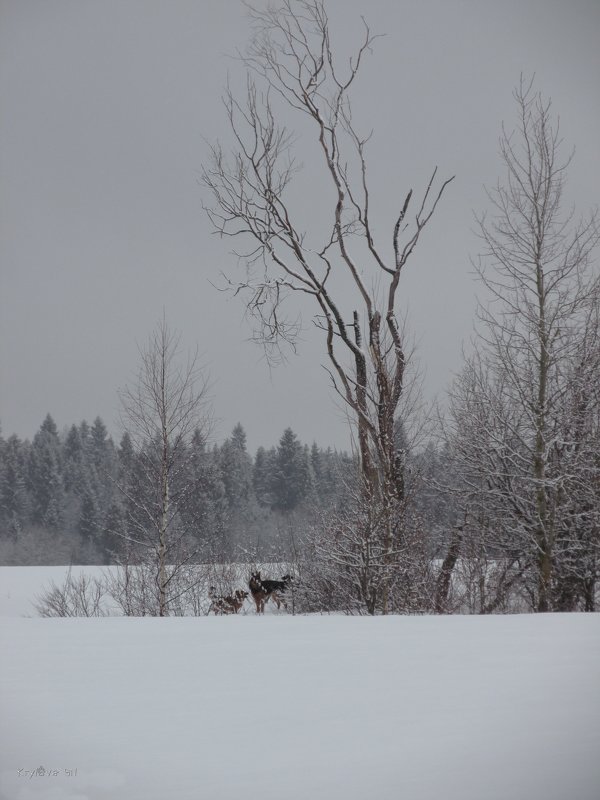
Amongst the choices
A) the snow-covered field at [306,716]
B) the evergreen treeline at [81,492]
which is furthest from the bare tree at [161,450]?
the evergreen treeline at [81,492]

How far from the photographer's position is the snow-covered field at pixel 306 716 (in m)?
2.61

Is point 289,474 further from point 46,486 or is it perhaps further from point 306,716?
point 306,716

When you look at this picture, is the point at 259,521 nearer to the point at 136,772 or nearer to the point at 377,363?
the point at 377,363

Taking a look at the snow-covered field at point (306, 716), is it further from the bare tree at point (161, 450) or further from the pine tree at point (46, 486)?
the pine tree at point (46, 486)

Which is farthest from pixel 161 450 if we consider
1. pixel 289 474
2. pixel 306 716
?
pixel 289 474

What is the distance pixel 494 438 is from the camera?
11766mm

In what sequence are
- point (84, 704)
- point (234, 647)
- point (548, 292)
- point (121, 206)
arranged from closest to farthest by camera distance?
point (84, 704) < point (234, 647) < point (548, 292) < point (121, 206)

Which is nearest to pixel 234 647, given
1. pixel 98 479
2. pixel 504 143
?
pixel 504 143

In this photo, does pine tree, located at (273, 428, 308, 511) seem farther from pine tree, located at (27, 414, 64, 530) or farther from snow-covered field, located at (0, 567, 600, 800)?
snow-covered field, located at (0, 567, 600, 800)

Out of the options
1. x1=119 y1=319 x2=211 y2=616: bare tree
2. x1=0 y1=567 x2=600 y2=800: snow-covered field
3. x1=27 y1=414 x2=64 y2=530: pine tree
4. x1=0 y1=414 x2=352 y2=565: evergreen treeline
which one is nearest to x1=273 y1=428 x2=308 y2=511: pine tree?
x1=0 y1=414 x2=352 y2=565: evergreen treeline

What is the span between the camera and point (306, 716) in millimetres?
3205

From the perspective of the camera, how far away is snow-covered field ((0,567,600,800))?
2.61 m

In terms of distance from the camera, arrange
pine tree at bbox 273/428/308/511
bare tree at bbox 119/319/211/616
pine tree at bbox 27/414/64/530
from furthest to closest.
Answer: pine tree at bbox 273/428/308/511, pine tree at bbox 27/414/64/530, bare tree at bbox 119/319/211/616

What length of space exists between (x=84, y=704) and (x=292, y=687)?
98cm
